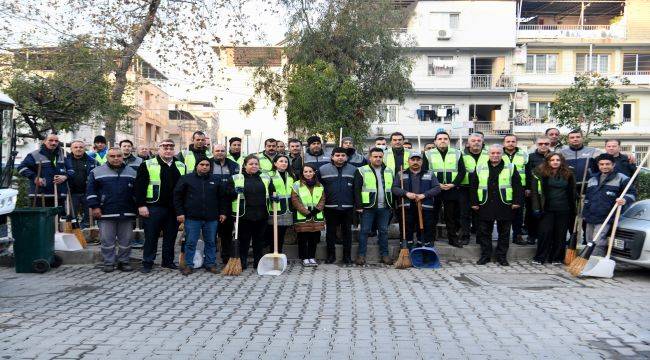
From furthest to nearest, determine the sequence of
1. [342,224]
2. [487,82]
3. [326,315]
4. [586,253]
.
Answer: [487,82] < [342,224] < [586,253] < [326,315]

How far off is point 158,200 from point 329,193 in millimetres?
2714

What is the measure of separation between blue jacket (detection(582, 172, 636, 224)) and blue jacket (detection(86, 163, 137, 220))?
7250mm

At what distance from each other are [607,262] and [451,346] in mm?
4670

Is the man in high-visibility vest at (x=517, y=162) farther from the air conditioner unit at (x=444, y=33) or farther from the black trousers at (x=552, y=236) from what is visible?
the air conditioner unit at (x=444, y=33)

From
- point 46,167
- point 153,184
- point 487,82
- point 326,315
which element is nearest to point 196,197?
point 153,184

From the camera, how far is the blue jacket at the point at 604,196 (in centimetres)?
964

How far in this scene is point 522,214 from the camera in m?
11.2

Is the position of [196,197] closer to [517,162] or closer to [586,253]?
[517,162]

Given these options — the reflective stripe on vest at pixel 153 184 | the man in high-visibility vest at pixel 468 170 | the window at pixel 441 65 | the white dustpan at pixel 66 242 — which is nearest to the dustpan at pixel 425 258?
the man in high-visibility vest at pixel 468 170

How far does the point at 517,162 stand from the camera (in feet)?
→ 35.1

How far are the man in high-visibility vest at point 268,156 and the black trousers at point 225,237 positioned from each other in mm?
1137

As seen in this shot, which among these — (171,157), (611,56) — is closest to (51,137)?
(171,157)

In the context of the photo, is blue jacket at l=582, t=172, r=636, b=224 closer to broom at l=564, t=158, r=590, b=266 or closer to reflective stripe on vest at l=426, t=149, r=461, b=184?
broom at l=564, t=158, r=590, b=266

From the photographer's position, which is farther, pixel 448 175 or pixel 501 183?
pixel 448 175
